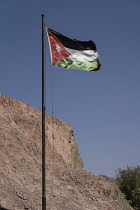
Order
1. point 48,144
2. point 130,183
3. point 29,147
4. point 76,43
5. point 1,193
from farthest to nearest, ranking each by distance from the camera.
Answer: point 130,183, point 48,144, point 29,147, point 1,193, point 76,43

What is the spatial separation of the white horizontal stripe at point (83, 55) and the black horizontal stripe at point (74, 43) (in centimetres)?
15

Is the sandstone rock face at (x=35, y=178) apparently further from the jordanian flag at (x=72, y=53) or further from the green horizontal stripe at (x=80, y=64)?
the jordanian flag at (x=72, y=53)

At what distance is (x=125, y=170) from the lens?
42781 millimetres

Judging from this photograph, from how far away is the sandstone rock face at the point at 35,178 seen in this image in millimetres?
17720

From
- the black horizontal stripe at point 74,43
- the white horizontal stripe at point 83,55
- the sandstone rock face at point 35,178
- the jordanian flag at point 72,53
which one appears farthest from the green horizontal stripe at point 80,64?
the sandstone rock face at point 35,178

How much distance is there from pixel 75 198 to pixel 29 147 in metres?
6.70

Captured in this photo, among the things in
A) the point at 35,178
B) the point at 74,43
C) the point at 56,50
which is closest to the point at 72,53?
the point at 74,43

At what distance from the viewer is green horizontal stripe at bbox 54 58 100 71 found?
14.3 meters

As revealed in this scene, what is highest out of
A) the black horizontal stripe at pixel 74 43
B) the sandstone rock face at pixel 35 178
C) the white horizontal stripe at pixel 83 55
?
the black horizontal stripe at pixel 74 43

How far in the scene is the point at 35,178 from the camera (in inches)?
819

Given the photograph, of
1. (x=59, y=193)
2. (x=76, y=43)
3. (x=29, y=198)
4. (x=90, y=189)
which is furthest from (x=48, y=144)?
(x=76, y=43)

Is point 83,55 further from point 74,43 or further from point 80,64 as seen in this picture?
point 74,43

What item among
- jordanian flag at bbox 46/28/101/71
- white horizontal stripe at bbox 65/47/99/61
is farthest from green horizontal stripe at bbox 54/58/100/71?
white horizontal stripe at bbox 65/47/99/61

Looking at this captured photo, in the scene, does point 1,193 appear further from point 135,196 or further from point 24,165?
point 135,196
